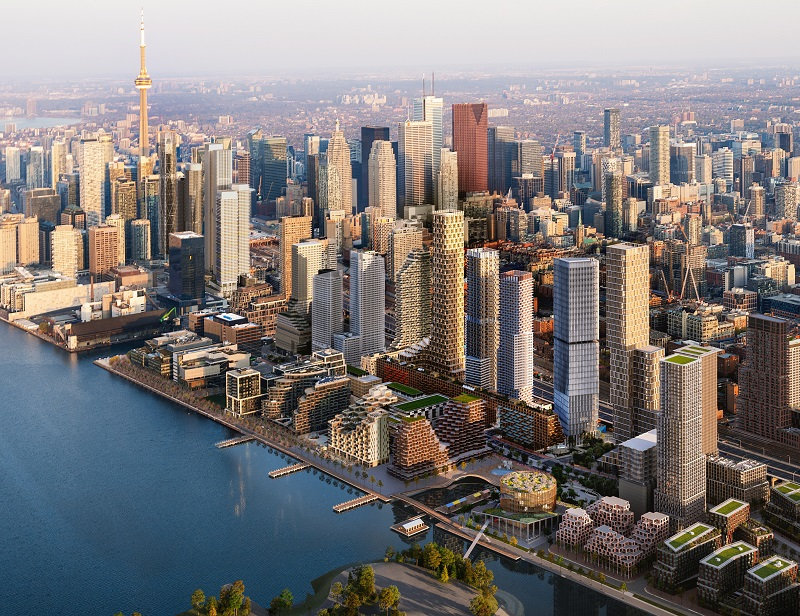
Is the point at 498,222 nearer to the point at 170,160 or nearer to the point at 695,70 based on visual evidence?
the point at 170,160

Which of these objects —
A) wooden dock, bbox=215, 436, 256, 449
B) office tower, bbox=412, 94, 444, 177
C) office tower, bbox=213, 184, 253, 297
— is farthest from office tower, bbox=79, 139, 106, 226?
wooden dock, bbox=215, 436, 256, 449

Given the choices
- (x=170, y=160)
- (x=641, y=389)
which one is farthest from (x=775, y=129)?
(x=641, y=389)

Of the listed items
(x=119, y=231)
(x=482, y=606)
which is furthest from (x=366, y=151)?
(x=482, y=606)

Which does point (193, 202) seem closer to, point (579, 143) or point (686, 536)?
A: point (579, 143)

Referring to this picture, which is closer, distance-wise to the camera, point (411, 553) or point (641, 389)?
point (411, 553)

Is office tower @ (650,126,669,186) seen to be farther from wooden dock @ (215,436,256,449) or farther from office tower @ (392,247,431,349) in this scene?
wooden dock @ (215,436,256,449)

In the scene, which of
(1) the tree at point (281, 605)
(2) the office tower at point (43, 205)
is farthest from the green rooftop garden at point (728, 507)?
(2) the office tower at point (43, 205)
